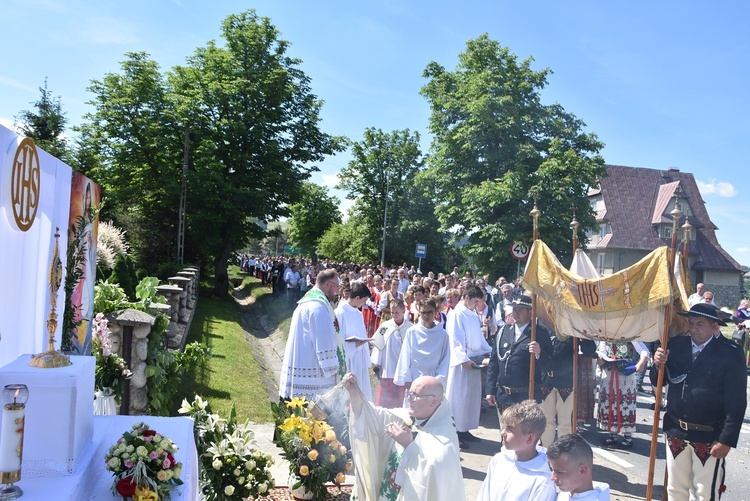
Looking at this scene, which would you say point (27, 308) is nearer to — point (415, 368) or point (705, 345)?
point (415, 368)

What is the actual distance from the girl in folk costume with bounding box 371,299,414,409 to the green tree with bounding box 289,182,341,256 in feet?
136

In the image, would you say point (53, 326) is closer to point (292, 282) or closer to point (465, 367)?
point (465, 367)

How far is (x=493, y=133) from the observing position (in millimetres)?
28328

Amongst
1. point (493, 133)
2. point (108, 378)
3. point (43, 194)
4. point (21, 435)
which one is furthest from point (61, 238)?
point (493, 133)

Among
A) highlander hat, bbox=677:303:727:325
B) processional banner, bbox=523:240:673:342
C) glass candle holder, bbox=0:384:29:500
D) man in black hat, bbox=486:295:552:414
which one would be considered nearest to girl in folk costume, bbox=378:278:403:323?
man in black hat, bbox=486:295:552:414

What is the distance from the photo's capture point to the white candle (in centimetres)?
239

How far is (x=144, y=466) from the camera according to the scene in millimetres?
2764

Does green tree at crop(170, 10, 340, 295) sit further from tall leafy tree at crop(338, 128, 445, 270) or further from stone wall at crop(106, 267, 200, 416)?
→ stone wall at crop(106, 267, 200, 416)

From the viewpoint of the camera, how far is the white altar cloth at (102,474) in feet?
8.21

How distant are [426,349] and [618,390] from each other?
309 cm

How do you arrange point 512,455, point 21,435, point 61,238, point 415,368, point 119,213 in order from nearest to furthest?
point 21,435, point 512,455, point 61,238, point 415,368, point 119,213

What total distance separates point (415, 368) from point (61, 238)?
4.52m

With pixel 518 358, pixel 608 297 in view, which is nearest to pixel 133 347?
pixel 518 358

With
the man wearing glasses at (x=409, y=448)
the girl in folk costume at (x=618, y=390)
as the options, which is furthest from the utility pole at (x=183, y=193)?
the man wearing glasses at (x=409, y=448)
